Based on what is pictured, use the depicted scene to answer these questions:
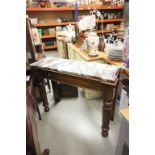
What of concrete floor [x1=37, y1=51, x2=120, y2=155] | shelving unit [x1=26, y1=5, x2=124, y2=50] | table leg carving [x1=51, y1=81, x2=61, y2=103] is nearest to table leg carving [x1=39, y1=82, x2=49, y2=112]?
concrete floor [x1=37, y1=51, x2=120, y2=155]

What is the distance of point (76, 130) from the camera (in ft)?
5.90

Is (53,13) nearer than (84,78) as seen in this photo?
No

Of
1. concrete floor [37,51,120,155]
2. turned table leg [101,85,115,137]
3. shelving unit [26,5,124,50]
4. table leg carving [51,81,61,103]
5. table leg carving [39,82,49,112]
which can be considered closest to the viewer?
turned table leg [101,85,115,137]

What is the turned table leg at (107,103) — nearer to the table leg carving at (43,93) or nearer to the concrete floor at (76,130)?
the concrete floor at (76,130)

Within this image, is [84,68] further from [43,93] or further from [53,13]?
[53,13]

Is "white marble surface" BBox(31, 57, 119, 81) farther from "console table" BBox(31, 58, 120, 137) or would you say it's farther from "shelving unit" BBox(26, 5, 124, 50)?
"shelving unit" BBox(26, 5, 124, 50)

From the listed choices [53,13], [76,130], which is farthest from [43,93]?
[53,13]

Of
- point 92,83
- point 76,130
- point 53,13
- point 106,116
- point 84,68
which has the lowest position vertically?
point 76,130

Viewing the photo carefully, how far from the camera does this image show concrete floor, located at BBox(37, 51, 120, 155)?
157 cm

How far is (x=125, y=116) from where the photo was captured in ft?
2.98
